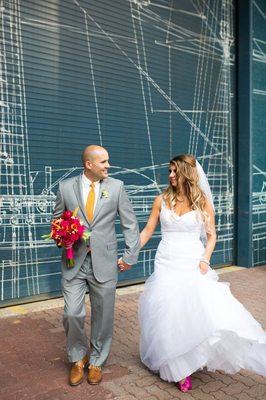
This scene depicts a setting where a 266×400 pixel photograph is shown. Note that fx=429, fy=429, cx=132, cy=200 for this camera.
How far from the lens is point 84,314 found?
12.0ft

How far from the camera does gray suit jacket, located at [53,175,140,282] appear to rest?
12.1 ft

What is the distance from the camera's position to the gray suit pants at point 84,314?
11.9 feet

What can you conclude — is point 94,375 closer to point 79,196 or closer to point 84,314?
point 84,314

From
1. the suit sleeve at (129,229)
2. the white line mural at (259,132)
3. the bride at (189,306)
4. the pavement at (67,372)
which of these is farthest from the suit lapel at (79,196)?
the white line mural at (259,132)

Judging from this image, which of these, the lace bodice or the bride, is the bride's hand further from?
the lace bodice

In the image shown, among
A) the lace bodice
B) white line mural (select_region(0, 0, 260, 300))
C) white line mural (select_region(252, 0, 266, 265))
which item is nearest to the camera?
the lace bodice

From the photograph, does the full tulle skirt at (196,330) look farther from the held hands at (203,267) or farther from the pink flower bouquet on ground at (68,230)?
the pink flower bouquet on ground at (68,230)

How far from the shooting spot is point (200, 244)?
4.00 metres

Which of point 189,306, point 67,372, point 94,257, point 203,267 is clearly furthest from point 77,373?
point 203,267

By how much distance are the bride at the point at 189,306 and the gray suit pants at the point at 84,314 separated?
0.37 m

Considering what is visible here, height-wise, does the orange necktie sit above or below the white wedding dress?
above

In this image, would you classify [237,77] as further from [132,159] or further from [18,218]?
[18,218]

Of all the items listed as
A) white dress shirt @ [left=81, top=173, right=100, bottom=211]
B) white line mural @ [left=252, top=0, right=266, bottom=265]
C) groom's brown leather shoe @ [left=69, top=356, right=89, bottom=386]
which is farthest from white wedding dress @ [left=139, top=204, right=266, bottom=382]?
white line mural @ [left=252, top=0, right=266, bottom=265]

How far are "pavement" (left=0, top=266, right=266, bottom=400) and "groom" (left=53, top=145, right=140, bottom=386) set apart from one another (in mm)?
194
